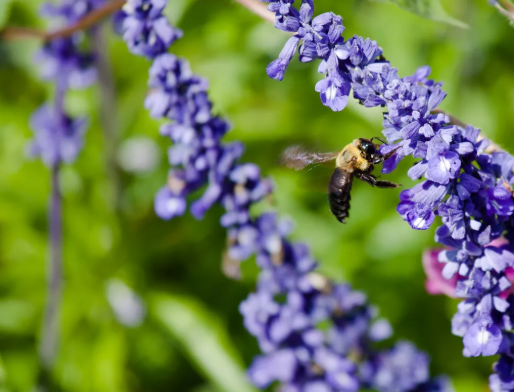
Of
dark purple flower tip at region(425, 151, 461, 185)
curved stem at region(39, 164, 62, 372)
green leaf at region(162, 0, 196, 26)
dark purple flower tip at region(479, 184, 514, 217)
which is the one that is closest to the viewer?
Result: dark purple flower tip at region(425, 151, 461, 185)

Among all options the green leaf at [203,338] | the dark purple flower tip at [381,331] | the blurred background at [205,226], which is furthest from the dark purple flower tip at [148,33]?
the green leaf at [203,338]

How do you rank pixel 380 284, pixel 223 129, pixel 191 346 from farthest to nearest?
pixel 380 284 < pixel 191 346 < pixel 223 129

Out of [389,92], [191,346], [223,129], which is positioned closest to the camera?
[389,92]

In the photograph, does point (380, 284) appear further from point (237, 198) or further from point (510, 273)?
point (510, 273)

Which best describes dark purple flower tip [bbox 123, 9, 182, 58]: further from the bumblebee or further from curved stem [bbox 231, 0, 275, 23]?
the bumblebee

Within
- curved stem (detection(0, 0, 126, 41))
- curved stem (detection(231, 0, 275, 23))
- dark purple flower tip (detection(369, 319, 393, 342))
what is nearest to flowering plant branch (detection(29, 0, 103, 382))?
curved stem (detection(0, 0, 126, 41))

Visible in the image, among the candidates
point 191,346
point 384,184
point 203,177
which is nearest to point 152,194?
point 191,346

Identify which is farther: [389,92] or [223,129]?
[223,129]
